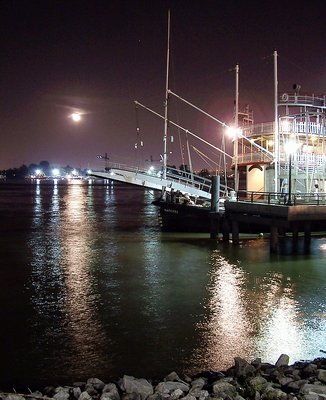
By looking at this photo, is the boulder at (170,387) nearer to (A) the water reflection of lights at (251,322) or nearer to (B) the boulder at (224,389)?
(B) the boulder at (224,389)

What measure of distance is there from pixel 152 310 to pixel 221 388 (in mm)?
7765

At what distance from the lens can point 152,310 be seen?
1656 cm

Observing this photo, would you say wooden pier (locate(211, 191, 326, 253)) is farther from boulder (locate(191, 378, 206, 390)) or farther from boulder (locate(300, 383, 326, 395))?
boulder (locate(300, 383, 326, 395))

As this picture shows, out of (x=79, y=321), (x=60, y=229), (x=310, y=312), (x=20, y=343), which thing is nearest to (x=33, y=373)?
(x=20, y=343)

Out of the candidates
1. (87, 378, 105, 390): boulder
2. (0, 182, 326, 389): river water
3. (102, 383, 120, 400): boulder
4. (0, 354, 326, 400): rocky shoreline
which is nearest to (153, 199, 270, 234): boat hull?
(0, 182, 326, 389): river water

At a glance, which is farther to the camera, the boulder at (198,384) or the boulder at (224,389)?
the boulder at (198,384)

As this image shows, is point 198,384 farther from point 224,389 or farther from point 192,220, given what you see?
point 192,220

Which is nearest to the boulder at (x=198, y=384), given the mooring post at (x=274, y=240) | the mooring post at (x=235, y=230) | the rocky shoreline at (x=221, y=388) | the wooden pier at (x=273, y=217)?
the rocky shoreline at (x=221, y=388)

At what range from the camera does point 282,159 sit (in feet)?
124

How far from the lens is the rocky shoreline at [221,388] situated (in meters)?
8.63

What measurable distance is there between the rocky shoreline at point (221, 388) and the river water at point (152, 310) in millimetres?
1802

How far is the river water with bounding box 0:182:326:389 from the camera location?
12203 mm

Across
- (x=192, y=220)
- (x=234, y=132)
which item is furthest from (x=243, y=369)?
(x=234, y=132)

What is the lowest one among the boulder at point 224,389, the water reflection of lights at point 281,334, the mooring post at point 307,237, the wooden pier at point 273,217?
the water reflection of lights at point 281,334
